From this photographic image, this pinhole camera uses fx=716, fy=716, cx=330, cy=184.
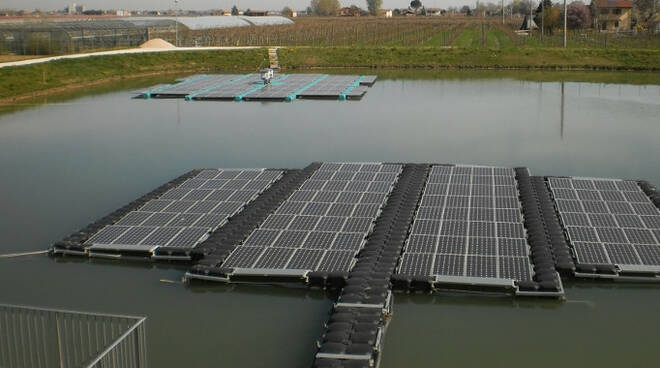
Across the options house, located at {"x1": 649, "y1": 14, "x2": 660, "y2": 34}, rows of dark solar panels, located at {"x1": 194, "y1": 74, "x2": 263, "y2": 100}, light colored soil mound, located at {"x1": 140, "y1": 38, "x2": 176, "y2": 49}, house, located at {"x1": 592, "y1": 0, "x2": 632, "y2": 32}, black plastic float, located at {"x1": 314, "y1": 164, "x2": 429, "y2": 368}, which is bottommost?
black plastic float, located at {"x1": 314, "y1": 164, "x2": 429, "y2": 368}

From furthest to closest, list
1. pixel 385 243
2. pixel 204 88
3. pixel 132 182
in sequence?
pixel 204 88 < pixel 132 182 < pixel 385 243

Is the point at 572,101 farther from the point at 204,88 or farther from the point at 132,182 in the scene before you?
the point at 132,182

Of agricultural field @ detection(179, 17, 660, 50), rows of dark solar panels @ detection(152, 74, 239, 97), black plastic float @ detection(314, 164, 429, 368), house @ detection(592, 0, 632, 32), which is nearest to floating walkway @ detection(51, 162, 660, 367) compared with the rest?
black plastic float @ detection(314, 164, 429, 368)

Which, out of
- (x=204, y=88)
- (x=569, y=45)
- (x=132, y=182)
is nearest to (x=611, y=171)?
(x=132, y=182)

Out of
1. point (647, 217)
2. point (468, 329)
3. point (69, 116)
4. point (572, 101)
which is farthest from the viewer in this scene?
point (572, 101)

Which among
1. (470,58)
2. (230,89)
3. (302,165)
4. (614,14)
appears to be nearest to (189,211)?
(302,165)

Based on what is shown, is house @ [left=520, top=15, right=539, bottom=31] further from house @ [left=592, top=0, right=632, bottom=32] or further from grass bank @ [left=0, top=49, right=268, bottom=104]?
grass bank @ [left=0, top=49, right=268, bottom=104]
